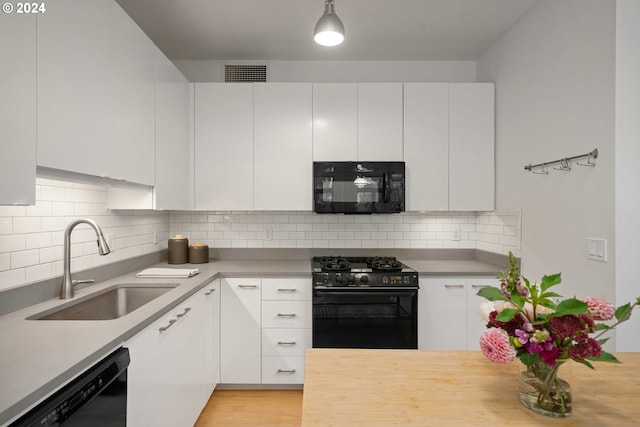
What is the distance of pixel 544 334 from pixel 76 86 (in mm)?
1768

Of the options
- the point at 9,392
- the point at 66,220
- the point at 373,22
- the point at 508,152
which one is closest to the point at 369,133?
the point at 373,22

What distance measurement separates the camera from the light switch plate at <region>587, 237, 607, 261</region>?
1.74m

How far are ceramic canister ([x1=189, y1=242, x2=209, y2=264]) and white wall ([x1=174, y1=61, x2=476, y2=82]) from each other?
1.46 m

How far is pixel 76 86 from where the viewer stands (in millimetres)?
1416

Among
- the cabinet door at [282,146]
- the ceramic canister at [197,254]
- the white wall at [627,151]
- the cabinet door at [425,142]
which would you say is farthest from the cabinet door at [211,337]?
the white wall at [627,151]

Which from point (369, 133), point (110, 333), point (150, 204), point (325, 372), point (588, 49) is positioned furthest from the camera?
point (369, 133)

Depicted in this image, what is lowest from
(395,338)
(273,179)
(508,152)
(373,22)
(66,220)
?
(395,338)

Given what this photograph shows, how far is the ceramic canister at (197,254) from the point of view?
9.38ft

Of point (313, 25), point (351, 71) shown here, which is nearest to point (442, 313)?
point (351, 71)

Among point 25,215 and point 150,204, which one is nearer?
point 25,215

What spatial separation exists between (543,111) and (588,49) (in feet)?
1.42

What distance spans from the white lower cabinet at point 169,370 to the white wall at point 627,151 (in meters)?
2.14

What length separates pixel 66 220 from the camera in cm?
185

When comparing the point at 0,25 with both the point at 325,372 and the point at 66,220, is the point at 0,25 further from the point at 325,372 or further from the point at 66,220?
the point at 325,372
